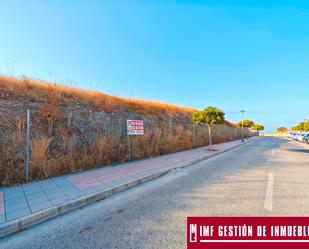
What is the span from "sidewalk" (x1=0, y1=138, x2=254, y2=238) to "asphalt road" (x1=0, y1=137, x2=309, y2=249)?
0.22 m

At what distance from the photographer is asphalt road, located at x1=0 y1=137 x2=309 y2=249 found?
2.65 m

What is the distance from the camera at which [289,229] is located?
2.86 meters

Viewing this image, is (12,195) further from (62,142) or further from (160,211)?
(160,211)

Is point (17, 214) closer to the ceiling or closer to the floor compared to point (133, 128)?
closer to the floor

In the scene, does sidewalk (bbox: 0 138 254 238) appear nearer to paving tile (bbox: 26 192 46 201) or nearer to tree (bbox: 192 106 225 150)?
paving tile (bbox: 26 192 46 201)

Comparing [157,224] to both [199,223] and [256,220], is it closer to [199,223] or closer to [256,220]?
[199,223]

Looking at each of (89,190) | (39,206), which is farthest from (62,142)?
(39,206)

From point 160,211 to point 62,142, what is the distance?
5.57m

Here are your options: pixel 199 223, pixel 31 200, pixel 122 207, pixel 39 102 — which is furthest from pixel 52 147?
pixel 199 223

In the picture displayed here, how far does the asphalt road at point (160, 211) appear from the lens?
8.71 feet

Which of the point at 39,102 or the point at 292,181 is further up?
the point at 39,102

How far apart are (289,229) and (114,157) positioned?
22.4 feet

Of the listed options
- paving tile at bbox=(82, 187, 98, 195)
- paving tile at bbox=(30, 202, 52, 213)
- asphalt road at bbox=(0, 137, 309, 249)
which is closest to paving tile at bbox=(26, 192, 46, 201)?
paving tile at bbox=(30, 202, 52, 213)

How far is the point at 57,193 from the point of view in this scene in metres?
4.37
